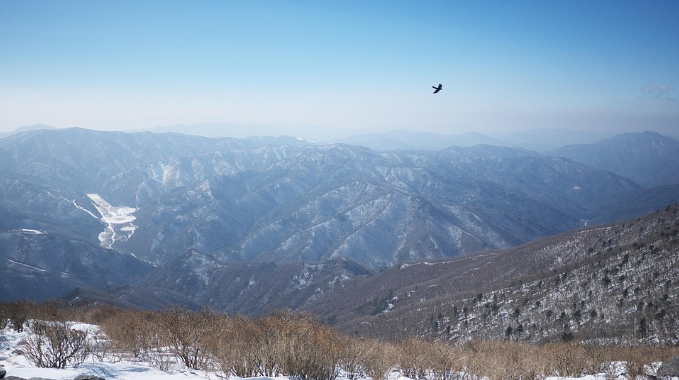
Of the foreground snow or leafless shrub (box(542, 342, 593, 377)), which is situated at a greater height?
the foreground snow

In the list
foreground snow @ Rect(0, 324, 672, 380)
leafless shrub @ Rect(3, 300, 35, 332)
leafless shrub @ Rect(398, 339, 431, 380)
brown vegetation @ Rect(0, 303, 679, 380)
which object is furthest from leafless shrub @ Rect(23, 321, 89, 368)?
leafless shrub @ Rect(398, 339, 431, 380)

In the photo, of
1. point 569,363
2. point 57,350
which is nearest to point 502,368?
point 569,363

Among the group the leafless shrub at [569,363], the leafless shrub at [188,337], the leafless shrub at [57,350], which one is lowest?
the leafless shrub at [569,363]

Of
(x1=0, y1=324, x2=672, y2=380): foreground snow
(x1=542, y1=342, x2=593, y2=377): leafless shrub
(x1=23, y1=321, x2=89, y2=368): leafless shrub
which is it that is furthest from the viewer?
(x1=542, y1=342, x2=593, y2=377): leafless shrub

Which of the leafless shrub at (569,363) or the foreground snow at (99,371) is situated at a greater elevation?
the foreground snow at (99,371)

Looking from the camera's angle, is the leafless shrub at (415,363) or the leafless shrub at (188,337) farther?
the leafless shrub at (415,363)

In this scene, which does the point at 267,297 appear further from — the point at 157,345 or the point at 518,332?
the point at 157,345

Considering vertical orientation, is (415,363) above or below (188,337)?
below

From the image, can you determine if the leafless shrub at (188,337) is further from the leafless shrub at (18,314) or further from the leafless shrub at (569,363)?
the leafless shrub at (569,363)

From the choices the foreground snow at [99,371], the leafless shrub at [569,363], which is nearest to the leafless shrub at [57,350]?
the foreground snow at [99,371]

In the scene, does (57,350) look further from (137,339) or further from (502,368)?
(502,368)

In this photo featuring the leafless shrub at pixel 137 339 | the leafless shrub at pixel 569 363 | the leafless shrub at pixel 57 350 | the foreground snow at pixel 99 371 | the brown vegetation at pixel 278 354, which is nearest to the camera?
the foreground snow at pixel 99 371

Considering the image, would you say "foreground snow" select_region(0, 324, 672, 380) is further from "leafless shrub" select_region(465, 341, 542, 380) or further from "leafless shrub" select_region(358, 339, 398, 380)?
"leafless shrub" select_region(465, 341, 542, 380)
